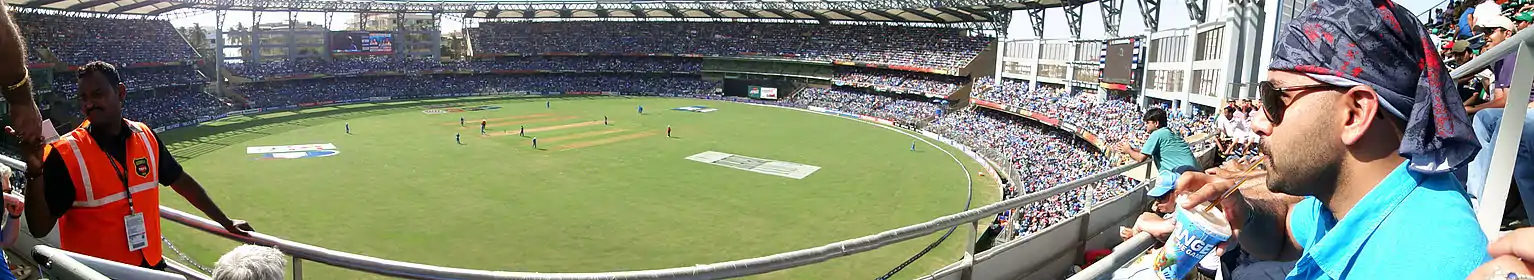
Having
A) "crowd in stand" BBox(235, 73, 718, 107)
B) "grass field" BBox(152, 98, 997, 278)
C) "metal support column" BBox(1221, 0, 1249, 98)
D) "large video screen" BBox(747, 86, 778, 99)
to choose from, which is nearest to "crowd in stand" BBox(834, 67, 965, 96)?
"large video screen" BBox(747, 86, 778, 99)

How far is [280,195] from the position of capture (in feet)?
82.0

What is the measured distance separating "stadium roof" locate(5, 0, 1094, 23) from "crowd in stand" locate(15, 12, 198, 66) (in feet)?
4.20

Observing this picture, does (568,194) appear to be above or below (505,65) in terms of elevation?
below

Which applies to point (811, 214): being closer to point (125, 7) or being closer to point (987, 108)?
point (987, 108)

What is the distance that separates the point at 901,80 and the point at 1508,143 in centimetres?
6017

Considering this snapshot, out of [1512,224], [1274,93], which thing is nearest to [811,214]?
[1512,224]

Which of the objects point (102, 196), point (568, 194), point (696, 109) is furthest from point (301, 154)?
point (102, 196)

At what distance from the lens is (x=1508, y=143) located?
2.00 meters

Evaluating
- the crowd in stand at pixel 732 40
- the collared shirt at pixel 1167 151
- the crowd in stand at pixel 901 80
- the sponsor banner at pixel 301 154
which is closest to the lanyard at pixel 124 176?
the collared shirt at pixel 1167 151

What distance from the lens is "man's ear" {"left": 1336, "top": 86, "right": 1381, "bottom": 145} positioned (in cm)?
172

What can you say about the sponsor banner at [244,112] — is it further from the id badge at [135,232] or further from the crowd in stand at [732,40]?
the id badge at [135,232]

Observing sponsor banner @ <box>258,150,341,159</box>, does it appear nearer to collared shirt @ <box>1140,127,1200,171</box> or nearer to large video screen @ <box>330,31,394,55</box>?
collared shirt @ <box>1140,127,1200,171</box>

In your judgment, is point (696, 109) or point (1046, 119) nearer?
point (1046, 119)

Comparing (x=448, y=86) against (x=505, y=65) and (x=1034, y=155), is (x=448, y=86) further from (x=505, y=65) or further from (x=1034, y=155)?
(x=1034, y=155)
